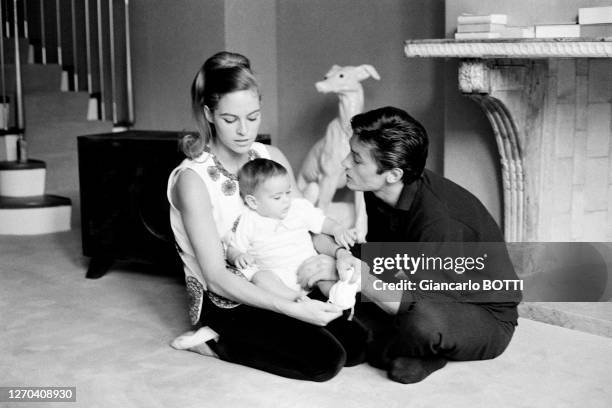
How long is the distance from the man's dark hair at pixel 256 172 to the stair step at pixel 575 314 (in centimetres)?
111

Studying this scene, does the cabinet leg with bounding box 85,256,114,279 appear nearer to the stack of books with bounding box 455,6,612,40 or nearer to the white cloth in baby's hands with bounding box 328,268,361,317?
the white cloth in baby's hands with bounding box 328,268,361,317

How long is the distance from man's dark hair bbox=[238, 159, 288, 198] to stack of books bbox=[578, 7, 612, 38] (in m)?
1.25

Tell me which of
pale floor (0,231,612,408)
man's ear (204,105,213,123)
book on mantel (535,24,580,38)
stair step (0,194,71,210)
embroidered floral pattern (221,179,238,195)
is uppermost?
book on mantel (535,24,580,38)

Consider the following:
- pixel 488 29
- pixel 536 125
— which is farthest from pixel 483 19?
pixel 536 125

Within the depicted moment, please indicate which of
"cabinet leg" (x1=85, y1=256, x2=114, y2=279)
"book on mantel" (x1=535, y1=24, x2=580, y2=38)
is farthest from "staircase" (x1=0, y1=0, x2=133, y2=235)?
"book on mantel" (x1=535, y1=24, x2=580, y2=38)

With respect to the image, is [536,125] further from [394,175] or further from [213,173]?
[213,173]

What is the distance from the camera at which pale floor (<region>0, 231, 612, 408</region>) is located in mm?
2305

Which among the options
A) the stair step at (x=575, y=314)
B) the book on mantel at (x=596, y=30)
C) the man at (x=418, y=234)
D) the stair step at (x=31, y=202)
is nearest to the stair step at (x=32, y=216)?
the stair step at (x=31, y=202)

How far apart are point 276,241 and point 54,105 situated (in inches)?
138

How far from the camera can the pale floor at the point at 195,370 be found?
230cm

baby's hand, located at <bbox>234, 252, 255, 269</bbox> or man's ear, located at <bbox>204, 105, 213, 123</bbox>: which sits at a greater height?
man's ear, located at <bbox>204, 105, 213, 123</bbox>

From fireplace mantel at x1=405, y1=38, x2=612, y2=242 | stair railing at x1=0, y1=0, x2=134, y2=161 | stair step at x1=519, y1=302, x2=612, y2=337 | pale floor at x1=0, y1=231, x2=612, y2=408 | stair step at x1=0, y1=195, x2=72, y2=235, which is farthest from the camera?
stair railing at x1=0, y1=0, x2=134, y2=161

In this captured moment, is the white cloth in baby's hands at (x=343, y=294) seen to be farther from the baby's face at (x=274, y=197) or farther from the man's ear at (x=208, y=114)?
the man's ear at (x=208, y=114)

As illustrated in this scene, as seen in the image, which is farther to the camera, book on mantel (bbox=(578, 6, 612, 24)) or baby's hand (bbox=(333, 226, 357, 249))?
book on mantel (bbox=(578, 6, 612, 24))
